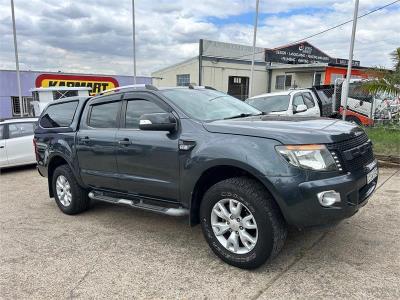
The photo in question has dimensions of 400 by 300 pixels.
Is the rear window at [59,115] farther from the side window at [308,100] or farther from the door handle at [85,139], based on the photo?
the side window at [308,100]

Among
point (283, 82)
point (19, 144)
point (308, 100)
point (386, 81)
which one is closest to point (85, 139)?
point (19, 144)

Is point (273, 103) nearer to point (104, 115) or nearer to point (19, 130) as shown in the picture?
point (104, 115)

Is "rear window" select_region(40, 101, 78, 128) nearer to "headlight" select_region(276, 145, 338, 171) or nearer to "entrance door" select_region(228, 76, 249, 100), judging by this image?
"headlight" select_region(276, 145, 338, 171)

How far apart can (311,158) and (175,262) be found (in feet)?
5.65

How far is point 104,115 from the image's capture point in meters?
4.95

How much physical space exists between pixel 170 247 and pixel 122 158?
1203mm

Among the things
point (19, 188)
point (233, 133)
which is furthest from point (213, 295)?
point (19, 188)

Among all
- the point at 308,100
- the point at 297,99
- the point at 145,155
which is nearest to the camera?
the point at 145,155

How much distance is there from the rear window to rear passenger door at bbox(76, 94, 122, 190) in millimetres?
376

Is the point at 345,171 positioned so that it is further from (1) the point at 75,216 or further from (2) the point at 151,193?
(1) the point at 75,216

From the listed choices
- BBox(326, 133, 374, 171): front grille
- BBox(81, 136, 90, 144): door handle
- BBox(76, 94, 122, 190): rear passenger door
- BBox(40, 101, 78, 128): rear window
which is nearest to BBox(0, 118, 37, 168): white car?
BBox(40, 101, 78, 128): rear window

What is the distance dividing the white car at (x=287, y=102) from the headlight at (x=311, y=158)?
5.87 metres

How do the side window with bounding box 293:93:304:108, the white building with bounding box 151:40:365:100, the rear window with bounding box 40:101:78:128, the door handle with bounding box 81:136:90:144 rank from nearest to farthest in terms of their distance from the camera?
the door handle with bounding box 81:136:90:144
the rear window with bounding box 40:101:78:128
the side window with bounding box 293:93:304:108
the white building with bounding box 151:40:365:100

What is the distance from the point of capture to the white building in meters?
26.8
